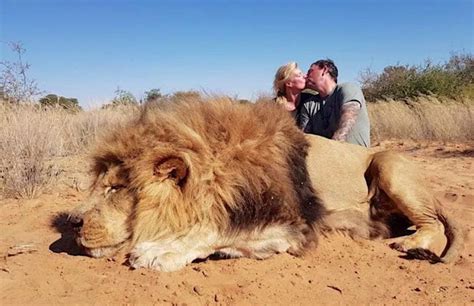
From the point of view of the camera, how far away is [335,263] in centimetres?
353

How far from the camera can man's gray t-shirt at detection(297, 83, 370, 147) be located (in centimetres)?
554

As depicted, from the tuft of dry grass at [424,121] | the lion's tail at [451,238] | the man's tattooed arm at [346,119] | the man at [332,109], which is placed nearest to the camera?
the lion's tail at [451,238]

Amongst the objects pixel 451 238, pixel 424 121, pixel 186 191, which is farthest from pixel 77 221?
pixel 424 121

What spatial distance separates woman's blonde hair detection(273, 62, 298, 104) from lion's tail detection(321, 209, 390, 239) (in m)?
2.07

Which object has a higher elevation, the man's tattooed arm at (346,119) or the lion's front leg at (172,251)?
the man's tattooed arm at (346,119)

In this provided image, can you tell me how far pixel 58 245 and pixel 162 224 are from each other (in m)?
1.01

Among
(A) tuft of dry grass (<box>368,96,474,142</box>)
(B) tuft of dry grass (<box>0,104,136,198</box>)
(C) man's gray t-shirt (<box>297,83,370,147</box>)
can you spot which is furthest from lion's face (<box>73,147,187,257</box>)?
(A) tuft of dry grass (<box>368,96,474,142</box>)

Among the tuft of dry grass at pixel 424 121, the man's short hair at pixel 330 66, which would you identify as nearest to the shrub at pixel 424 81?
the tuft of dry grass at pixel 424 121

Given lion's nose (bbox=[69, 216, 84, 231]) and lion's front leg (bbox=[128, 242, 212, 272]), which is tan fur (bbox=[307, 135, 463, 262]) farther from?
lion's nose (bbox=[69, 216, 84, 231])

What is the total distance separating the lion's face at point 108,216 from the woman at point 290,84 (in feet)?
10.1

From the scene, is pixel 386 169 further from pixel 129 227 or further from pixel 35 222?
pixel 35 222

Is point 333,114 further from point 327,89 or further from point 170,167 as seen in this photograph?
point 170,167

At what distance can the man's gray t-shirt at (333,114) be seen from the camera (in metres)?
5.54

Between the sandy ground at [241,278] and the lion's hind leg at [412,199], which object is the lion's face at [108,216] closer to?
the sandy ground at [241,278]
